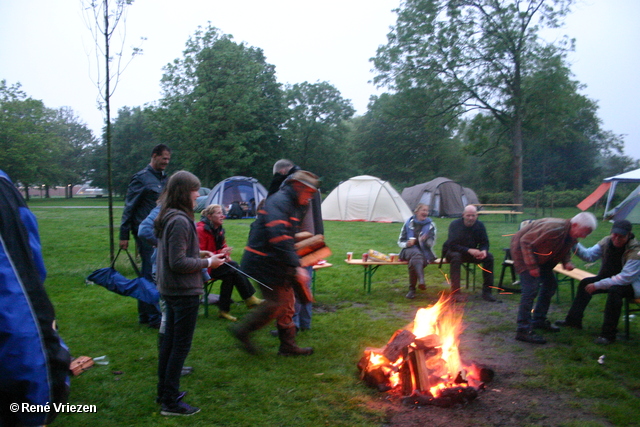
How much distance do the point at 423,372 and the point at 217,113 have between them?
3073 centimetres

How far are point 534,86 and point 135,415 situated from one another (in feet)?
83.9

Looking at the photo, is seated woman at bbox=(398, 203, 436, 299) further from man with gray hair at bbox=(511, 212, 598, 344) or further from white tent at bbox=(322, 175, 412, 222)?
white tent at bbox=(322, 175, 412, 222)

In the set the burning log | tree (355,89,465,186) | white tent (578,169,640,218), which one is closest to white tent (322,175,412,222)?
white tent (578,169,640,218)

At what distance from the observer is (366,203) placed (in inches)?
817

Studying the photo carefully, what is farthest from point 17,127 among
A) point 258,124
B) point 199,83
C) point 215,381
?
point 215,381

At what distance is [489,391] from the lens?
3.83 metres

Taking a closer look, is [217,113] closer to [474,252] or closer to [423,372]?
[474,252]

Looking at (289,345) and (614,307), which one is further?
(614,307)

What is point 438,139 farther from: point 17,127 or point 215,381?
point 215,381

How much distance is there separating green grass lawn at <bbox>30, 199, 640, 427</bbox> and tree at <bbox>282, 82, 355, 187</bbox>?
35.5m

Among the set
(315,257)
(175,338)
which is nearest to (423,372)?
(315,257)

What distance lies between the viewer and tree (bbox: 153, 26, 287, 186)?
3247 cm

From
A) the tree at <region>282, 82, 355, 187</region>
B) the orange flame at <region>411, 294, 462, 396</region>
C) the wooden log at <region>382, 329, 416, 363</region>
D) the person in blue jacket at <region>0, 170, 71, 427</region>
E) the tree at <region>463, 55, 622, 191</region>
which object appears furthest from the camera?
the tree at <region>282, 82, 355, 187</region>

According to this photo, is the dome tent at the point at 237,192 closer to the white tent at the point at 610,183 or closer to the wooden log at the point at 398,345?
the white tent at the point at 610,183
